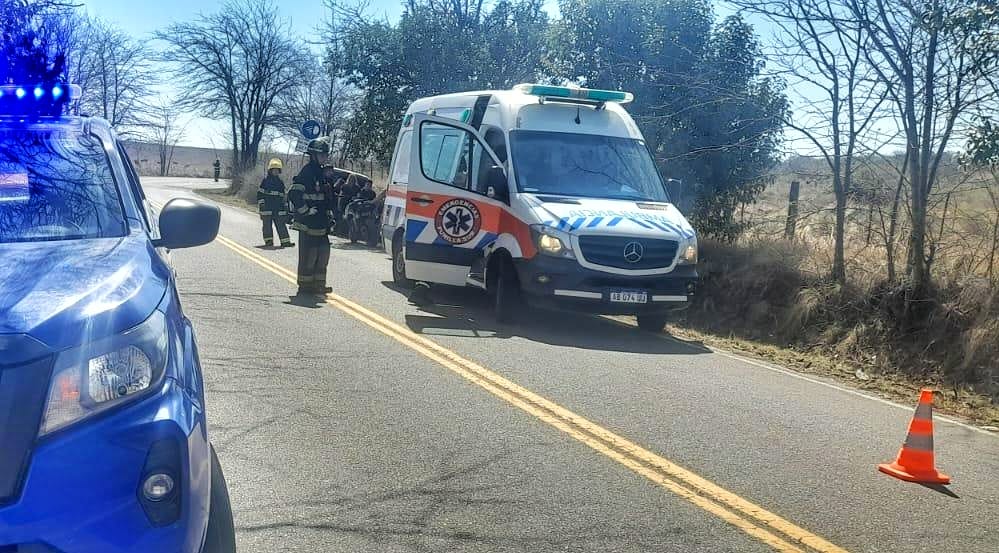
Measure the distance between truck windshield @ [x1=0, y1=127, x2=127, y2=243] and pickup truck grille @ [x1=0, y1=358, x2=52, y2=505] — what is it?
1.18 m

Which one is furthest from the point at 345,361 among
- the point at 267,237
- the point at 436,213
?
the point at 267,237

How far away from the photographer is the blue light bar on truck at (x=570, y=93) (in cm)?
1127

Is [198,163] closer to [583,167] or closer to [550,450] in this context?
[583,167]

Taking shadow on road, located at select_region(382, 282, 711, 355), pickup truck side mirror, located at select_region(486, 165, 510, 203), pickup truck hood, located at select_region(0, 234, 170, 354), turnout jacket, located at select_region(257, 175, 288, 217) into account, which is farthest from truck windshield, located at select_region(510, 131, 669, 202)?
turnout jacket, located at select_region(257, 175, 288, 217)

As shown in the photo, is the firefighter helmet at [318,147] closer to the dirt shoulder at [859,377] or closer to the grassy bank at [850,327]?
the dirt shoulder at [859,377]

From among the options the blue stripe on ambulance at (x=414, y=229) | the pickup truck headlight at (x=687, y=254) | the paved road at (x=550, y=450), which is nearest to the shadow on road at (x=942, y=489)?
the paved road at (x=550, y=450)

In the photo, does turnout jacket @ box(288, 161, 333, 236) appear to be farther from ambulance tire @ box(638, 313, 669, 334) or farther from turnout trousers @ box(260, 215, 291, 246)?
turnout trousers @ box(260, 215, 291, 246)

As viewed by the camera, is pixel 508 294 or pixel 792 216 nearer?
pixel 508 294

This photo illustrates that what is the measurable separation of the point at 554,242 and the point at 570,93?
2.37m

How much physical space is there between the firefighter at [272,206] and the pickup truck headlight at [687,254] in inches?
403

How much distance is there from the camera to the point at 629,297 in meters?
9.95

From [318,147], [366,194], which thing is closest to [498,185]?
[318,147]

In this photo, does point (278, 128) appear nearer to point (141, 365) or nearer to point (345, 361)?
point (345, 361)

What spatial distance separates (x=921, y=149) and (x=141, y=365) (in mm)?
9761
